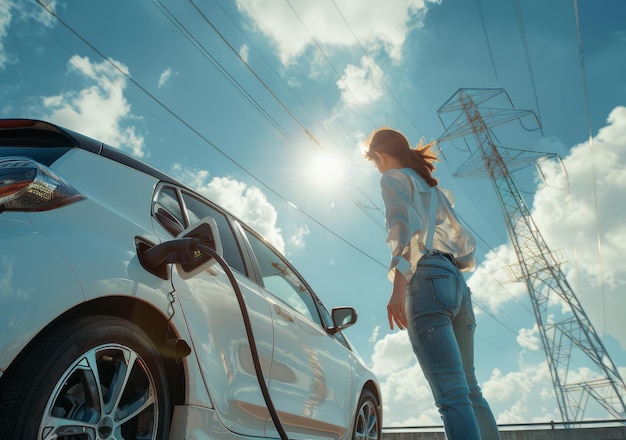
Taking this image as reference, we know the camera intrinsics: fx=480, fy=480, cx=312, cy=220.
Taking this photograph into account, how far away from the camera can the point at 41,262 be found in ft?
4.51

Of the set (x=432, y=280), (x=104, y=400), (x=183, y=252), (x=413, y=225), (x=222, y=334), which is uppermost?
(x=413, y=225)

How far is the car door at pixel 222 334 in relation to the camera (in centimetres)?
194

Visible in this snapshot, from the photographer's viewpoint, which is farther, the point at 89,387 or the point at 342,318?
the point at 342,318

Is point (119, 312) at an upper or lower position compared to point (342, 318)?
lower

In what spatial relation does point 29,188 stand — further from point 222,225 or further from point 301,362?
point 301,362

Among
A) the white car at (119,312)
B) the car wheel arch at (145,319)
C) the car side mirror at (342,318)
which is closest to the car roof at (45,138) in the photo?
the white car at (119,312)

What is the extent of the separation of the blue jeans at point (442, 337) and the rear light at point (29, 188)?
62.4 inches

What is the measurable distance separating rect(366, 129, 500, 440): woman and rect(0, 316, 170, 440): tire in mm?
1206

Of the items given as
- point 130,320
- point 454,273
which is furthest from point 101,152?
point 454,273

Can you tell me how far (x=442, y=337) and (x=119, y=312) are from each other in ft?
4.71

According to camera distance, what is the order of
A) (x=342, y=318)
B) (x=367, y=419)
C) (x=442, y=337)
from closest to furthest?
1. (x=442, y=337)
2. (x=342, y=318)
3. (x=367, y=419)

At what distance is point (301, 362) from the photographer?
2.78 metres

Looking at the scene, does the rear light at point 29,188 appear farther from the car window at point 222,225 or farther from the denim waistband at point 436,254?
the denim waistband at point 436,254

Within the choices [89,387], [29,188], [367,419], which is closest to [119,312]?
[89,387]
